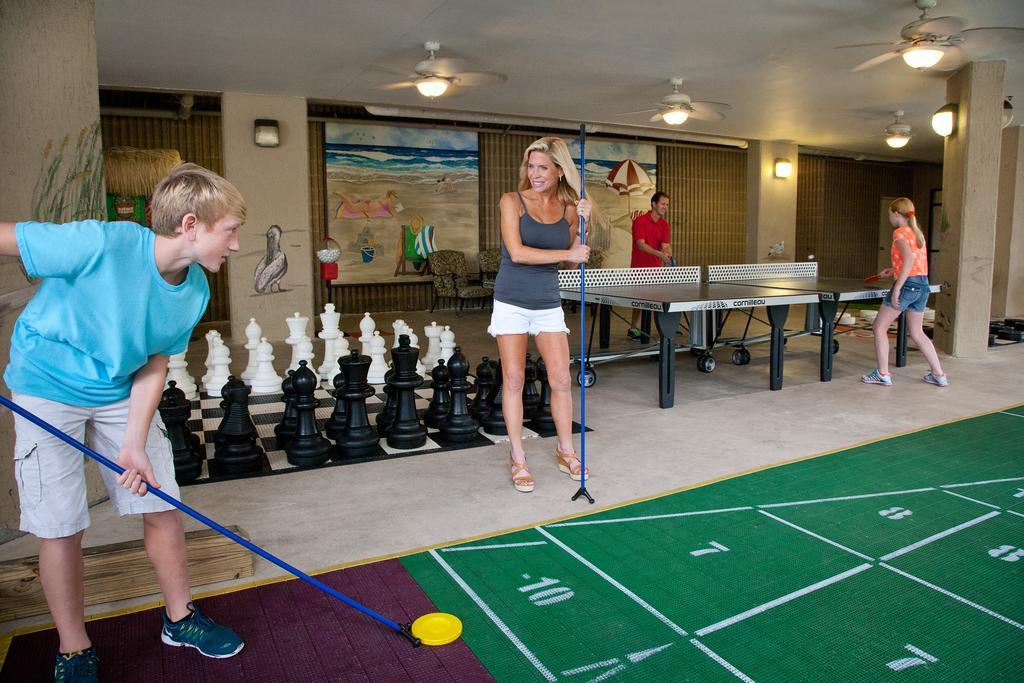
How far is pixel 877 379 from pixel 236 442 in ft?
14.5

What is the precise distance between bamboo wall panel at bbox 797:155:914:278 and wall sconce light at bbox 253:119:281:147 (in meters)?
10.6

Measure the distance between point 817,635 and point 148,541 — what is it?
180 centimetres

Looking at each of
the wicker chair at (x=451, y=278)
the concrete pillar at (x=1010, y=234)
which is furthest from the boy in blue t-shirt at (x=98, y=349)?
the concrete pillar at (x=1010, y=234)

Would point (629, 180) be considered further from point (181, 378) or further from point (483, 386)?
point (181, 378)

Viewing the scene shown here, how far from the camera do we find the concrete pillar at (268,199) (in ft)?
25.2

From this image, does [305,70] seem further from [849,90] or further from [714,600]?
[714,600]

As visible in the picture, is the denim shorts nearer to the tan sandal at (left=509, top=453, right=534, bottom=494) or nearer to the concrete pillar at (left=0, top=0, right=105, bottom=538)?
the tan sandal at (left=509, top=453, right=534, bottom=494)

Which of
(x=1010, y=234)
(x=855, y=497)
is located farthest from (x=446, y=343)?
(x=1010, y=234)

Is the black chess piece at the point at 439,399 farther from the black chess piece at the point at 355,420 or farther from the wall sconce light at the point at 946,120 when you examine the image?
the wall sconce light at the point at 946,120

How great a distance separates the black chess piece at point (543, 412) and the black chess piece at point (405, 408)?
66 centimetres

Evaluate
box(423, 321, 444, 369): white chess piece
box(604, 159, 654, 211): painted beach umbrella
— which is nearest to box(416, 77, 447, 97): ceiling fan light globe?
box(423, 321, 444, 369): white chess piece

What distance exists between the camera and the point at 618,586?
7.57 ft

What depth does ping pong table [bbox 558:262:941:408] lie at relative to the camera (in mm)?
4703

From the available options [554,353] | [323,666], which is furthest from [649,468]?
[323,666]
